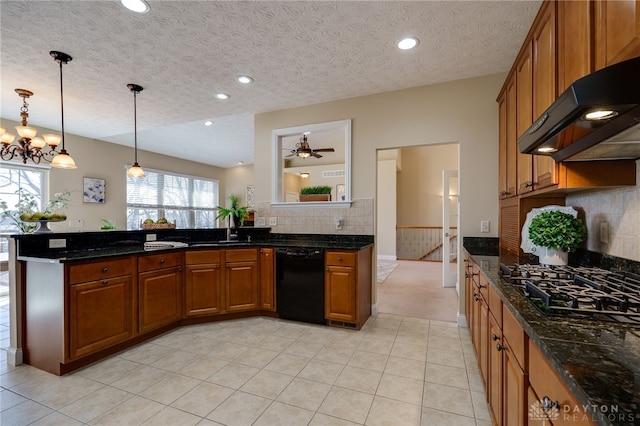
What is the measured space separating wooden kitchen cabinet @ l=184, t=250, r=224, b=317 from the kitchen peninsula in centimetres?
1

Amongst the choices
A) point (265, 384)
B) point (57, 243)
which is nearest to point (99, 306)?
point (57, 243)

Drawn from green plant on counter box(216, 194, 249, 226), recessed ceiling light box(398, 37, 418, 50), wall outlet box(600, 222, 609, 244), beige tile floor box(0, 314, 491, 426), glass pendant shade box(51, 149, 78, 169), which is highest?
recessed ceiling light box(398, 37, 418, 50)

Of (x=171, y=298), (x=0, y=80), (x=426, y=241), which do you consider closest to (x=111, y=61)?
(x=0, y=80)

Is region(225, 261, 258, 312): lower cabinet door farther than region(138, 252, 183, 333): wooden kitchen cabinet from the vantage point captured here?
Yes

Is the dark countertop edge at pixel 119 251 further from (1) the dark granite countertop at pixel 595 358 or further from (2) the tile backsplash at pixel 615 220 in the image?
(1) the dark granite countertop at pixel 595 358

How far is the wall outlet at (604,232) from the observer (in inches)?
65.4

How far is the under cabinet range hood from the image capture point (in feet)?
2.81

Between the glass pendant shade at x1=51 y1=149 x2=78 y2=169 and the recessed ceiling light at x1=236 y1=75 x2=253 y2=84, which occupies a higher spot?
the recessed ceiling light at x1=236 y1=75 x2=253 y2=84

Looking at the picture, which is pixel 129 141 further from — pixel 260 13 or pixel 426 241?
pixel 426 241

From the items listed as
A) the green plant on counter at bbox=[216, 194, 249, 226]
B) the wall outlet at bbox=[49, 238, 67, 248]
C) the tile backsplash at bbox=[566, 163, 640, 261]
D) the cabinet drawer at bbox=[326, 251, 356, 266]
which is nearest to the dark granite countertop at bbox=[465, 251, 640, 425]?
the tile backsplash at bbox=[566, 163, 640, 261]

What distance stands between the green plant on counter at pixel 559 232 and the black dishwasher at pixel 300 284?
1.91m

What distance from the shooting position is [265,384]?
79.1 inches

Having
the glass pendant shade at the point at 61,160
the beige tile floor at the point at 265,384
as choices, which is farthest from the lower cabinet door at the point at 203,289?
the glass pendant shade at the point at 61,160

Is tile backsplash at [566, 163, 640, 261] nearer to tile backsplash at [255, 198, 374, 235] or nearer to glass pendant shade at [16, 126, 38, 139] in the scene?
tile backsplash at [255, 198, 374, 235]
